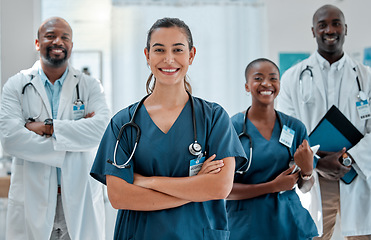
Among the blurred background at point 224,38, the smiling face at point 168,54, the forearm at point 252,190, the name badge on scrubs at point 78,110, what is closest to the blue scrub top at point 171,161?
the smiling face at point 168,54

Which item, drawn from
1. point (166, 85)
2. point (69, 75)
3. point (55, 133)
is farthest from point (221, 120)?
point (69, 75)

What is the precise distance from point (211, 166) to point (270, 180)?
0.58 metres

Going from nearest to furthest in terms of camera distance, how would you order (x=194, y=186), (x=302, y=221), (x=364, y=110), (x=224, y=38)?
(x=194, y=186), (x=302, y=221), (x=364, y=110), (x=224, y=38)

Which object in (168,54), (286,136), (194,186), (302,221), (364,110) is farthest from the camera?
(364,110)

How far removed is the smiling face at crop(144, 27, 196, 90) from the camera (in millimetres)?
1430

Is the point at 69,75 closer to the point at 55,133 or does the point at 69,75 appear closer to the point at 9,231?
the point at 55,133

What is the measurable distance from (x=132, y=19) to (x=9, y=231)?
2.28 meters

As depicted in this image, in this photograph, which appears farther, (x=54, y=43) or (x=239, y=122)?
(x=54, y=43)

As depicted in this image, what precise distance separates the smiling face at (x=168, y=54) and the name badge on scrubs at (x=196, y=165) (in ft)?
0.98

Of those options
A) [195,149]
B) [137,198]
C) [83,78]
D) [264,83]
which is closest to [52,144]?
[83,78]

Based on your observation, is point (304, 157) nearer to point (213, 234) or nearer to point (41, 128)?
point (213, 234)

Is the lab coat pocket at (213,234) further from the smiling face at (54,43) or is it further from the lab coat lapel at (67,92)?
the smiling face at (54,43)

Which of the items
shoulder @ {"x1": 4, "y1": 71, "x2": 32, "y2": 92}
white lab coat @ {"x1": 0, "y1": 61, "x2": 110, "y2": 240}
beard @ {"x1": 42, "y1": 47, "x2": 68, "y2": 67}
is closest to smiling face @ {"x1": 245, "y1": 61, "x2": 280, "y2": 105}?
white lab coat @ {"x1": 0, "y1": 61, "x2": 110, "y2": 240}

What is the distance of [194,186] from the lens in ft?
4.33
